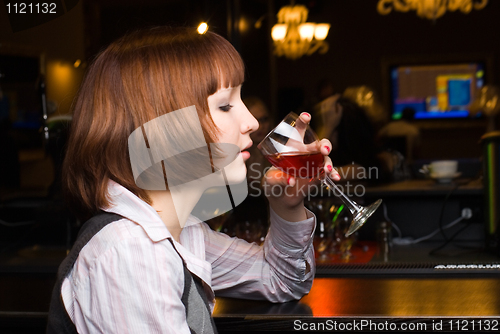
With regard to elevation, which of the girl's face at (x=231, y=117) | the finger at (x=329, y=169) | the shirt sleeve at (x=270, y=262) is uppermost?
the girl's face at (x=231, y=117)

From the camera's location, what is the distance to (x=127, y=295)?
2.39ft

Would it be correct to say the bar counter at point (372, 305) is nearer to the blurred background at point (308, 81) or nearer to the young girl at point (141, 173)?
the young girl at point (141, 173)

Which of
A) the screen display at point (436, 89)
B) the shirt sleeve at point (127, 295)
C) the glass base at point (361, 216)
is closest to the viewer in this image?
the shirt sleeve at point (127, 295)

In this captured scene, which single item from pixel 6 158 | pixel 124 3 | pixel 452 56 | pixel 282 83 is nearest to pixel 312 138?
pixel 124 3

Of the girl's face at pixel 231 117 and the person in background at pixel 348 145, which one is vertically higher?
the girl's face at pixel 231 117

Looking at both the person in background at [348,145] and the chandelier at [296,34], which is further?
the chandelier at [296,34]

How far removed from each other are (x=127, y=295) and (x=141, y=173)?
0.22 meters

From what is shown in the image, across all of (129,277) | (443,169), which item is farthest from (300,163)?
(443,169)

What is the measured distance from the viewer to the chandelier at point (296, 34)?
4.10m

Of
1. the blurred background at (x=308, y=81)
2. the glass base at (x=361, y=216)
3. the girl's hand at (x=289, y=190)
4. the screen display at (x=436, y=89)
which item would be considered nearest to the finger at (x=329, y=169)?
the girl's hand at (x=289, y=190)

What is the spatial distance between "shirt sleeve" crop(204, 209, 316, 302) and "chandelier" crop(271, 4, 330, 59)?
308 centimetres

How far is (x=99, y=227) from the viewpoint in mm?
790

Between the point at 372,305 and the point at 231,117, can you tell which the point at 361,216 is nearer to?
the point at 372,305

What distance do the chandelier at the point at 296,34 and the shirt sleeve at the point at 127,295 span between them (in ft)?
11.4
